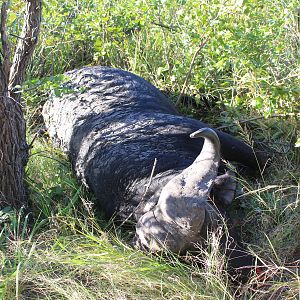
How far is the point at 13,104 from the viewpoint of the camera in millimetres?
3994

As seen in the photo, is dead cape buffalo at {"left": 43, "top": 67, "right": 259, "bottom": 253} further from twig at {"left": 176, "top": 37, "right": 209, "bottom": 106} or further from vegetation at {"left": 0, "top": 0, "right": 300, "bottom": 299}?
twig at {"left": 176, "top": 37, "right": 209, "bottom": 106}

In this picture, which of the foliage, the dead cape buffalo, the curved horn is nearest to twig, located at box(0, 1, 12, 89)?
the dead cape buffalo

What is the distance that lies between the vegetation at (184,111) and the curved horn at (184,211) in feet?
0.36

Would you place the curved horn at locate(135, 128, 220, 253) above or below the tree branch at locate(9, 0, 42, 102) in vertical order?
below

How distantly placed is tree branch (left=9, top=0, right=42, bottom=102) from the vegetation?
14cm

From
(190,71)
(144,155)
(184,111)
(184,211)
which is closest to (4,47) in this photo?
(144,155)

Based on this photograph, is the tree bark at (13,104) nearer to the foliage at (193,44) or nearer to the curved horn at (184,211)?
the curved horn at (184,211)

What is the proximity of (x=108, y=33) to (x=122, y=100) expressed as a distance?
1.69 metres

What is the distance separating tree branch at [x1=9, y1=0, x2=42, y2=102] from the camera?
3.96 metres

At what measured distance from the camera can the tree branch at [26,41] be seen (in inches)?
156

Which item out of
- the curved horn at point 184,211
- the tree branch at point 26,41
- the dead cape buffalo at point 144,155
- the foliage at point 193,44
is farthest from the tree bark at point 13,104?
the foliage at point 193,44

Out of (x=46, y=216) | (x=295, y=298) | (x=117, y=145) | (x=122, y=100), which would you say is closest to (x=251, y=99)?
(x=122, y=100)

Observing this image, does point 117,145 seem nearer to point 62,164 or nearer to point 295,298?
point 62,164

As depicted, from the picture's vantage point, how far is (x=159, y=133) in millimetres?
4672
